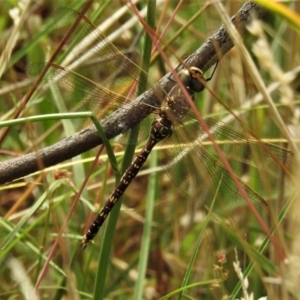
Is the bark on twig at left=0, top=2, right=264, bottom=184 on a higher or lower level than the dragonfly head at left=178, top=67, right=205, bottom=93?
higher

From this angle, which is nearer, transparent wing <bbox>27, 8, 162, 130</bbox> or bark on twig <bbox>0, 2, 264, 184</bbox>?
bark on twig <bbox>0, 2, 264, 184</bbox>

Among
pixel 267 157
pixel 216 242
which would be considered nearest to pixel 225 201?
pixel 267 157

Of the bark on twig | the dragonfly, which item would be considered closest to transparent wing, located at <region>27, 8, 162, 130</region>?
the dragonfly

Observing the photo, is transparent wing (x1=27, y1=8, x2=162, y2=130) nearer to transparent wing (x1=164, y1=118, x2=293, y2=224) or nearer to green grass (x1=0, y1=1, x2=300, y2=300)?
green grass (x1=0, y1=1, x2=300, y2=300)

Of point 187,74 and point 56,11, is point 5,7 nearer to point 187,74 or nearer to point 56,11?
point 56,11

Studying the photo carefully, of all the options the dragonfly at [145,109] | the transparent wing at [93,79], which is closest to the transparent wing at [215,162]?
the dragonfly at [145,109]

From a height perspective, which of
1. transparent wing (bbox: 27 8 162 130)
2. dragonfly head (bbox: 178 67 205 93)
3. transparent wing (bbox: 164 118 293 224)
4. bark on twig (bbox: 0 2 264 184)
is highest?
transparent wing (bbox: 27 8 162 130)

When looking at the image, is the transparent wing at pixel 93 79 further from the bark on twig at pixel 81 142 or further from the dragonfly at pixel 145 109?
the bark on twig at pixel 81 142

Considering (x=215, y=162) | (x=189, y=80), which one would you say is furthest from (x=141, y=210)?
(x=189, y=80)
